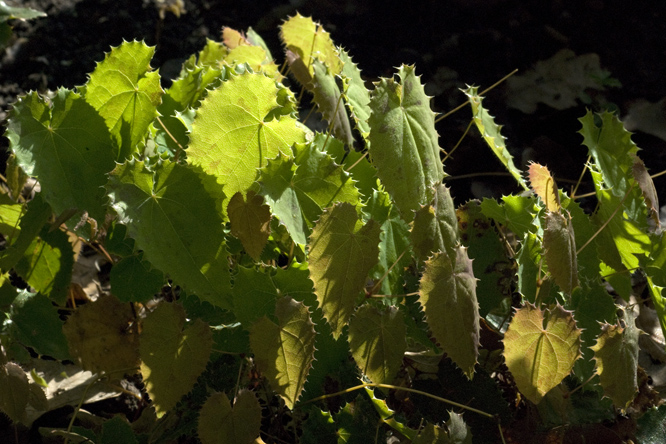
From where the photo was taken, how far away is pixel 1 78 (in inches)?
84.0

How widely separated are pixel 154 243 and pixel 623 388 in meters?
0.70

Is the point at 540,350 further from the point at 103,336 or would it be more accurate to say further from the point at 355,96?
the point at 103,336

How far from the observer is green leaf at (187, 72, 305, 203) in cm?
96

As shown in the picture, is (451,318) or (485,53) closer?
(451,318)

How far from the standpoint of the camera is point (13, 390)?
1.04 meters

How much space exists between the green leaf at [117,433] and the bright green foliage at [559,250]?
71 centimetres

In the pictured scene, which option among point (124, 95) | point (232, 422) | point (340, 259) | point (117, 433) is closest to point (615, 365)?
point (340, 259)

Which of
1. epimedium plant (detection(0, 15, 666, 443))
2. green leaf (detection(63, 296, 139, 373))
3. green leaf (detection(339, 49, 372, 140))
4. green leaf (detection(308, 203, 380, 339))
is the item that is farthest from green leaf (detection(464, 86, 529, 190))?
green leaf (detection(63, 296, 139, 373))

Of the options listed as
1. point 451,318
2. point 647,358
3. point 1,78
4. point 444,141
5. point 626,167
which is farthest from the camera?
point 1,78

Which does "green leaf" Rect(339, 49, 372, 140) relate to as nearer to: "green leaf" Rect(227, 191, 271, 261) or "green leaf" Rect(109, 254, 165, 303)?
"green leaf" Rect(227, 191, 271, 261)

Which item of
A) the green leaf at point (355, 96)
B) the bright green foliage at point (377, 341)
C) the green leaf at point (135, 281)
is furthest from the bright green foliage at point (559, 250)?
the green leaf at point (135, 281)

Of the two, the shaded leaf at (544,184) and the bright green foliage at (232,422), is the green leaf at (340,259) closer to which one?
the bright green foliage at (232,422)

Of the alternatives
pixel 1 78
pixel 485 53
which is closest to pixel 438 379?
pixel 485 53

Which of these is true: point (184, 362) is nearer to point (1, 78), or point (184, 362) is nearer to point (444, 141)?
point (444, 141)
